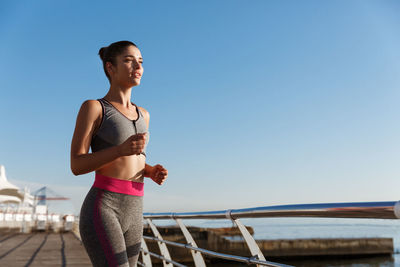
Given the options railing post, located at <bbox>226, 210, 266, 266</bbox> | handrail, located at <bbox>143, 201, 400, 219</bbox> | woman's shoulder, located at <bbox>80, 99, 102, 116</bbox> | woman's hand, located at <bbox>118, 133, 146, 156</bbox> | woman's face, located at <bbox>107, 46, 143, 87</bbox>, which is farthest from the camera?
railing post, located at <bbox>226, 210, 266, 266</bbox>

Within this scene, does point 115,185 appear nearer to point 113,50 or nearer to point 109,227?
point 109,227

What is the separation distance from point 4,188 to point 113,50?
33.9m

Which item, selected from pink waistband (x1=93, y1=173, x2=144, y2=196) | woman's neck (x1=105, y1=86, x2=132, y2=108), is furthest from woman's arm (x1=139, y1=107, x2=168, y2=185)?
woman's neck (x1=105, y1=86, x2=132, y2=108)

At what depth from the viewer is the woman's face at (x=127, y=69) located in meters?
1.56

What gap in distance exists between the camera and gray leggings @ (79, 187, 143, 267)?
4.36 feet

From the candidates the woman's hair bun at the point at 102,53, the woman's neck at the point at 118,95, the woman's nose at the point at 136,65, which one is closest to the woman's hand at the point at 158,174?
the woman's neck at the point at 118,95

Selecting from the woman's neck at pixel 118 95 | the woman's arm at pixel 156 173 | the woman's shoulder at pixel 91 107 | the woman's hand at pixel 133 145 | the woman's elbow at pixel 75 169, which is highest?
the woman's neck at pixel 118 95

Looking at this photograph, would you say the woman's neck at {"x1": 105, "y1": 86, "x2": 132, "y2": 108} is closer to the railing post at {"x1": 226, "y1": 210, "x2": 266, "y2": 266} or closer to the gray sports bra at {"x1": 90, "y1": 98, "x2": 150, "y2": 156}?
the gray sports bra at {"x1": 90, "y1": 98, "x2": 150, "y2": 156}

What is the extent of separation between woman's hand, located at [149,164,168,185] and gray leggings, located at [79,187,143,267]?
0.18 meters

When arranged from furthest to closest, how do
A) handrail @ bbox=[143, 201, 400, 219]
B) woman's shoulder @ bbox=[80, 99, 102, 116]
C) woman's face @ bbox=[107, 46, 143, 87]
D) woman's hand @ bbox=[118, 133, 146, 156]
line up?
woman's face @ bbox=[107, 46, 143, 87], woman's shoulder @ bbox=[80, 99, 102, 116], woman's hand @ bbox=[118, 133, 146, 156], handrail @ bbox=[143, 201, 400, 219]

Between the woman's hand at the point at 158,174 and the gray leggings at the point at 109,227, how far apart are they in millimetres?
177

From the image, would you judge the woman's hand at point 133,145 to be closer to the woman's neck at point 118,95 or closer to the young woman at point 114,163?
the young woman at point 114,163

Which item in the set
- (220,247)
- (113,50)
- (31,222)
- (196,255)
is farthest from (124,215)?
(220,247)

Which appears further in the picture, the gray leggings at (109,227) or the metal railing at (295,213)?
the gray leggings at (109,227)
